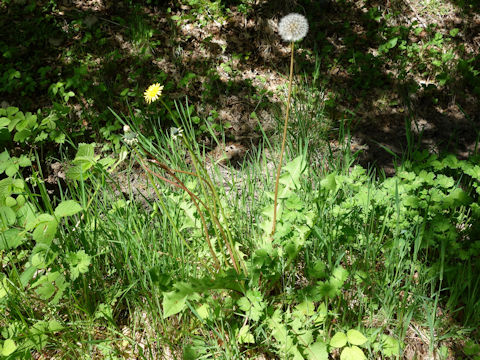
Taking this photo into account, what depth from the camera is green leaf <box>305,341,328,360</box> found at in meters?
1.55

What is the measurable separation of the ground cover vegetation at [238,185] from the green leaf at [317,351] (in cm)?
1

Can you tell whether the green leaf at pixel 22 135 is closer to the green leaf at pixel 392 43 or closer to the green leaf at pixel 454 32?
the green leaf at pixel 392 43

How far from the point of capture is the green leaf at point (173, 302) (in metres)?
1.45

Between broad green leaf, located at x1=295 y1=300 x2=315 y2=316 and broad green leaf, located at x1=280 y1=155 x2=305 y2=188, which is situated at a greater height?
broad green leaf, located at x1=280 y1=155 x2=305 y2=188

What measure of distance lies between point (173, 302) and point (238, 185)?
158 cm

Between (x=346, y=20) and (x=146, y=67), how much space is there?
103 inches

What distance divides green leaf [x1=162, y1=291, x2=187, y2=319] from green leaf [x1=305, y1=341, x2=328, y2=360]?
0.58 meters

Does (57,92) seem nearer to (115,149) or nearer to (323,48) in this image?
(115,149)

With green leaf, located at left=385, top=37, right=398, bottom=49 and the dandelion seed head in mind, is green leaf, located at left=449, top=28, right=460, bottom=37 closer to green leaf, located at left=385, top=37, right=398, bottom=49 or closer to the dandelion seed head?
green leaf, located at left=385, top=37, right=398, bottom=49

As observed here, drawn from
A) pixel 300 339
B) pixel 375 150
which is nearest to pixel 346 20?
pixel 375 150

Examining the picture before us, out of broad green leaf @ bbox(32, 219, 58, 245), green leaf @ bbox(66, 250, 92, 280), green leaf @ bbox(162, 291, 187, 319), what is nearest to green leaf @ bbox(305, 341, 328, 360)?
green leaf @ bbox(162, 291, 187, 319)

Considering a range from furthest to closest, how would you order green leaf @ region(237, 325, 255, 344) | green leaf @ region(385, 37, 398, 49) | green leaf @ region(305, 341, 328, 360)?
green leaf @ region(385, 37, 398, 49) → green leaf @ region(237, 325, 255, 344) → green leaf @ region(305, 341, 328, 360)

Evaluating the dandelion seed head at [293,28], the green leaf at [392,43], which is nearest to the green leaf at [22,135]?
the dandelion seed head at [293,28]

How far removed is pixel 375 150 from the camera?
11.9ft
